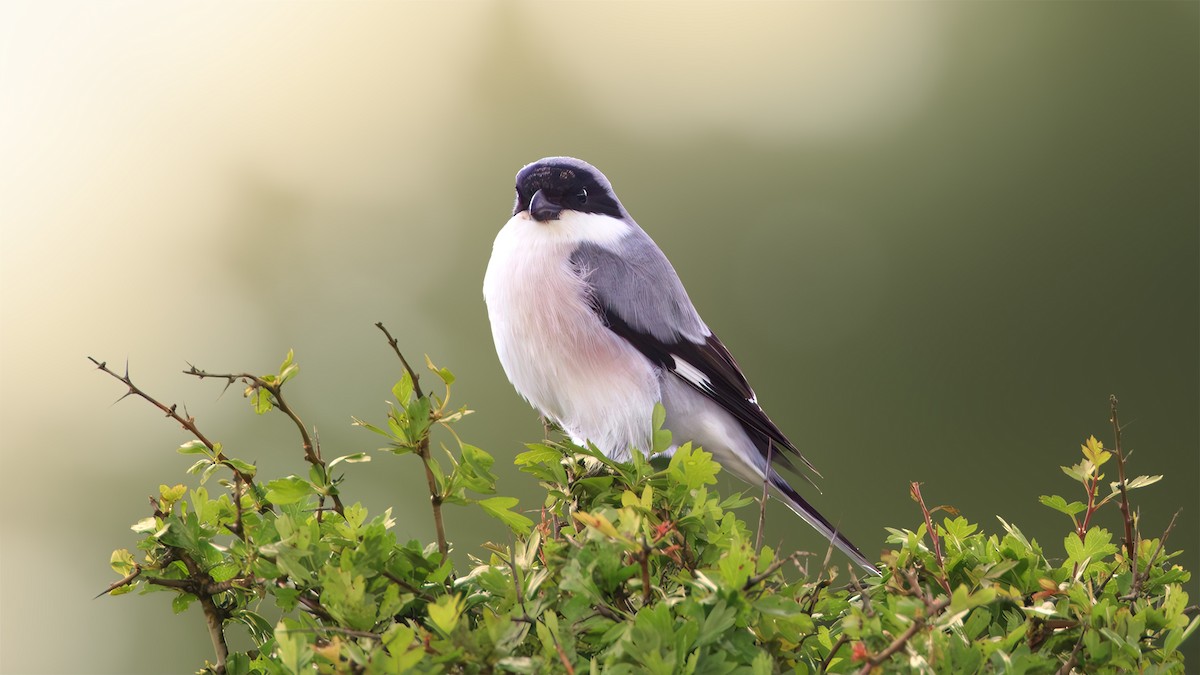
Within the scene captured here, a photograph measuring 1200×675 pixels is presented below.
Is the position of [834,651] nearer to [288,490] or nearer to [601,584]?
[601,584]

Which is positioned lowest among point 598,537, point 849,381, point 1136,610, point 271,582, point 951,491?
point 951,491

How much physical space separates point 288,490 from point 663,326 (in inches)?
82.8

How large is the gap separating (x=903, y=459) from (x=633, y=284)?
3799mm

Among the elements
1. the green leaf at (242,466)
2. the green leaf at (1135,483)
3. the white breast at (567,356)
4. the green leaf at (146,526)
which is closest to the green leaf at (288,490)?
the green leaf at (242,466)

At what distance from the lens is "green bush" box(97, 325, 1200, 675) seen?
156 centimetres

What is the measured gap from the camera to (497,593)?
1.77m

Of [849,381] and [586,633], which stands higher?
[586,633]

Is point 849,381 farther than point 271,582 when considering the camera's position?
Yes

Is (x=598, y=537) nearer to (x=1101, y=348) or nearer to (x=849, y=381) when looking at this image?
(x=849, y=381)

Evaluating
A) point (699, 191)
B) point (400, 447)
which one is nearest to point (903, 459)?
point (699, 191)

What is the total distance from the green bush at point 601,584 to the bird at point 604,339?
4.76 ft

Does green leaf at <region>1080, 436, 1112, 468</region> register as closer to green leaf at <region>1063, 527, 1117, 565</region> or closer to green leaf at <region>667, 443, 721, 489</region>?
green leaf at <region>1063, 527, 1117, 565</region>

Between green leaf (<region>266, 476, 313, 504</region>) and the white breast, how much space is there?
1.79m

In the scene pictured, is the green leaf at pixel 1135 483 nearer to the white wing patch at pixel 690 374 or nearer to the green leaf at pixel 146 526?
the white wing patch at pixel 690 374
